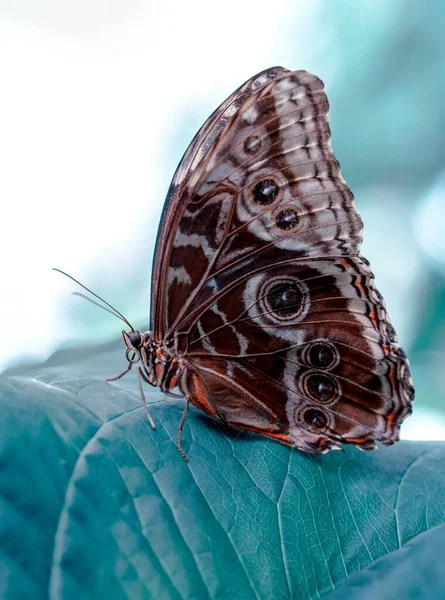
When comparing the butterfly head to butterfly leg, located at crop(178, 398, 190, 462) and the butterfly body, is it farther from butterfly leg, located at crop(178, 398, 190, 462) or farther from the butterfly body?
butterfly leg, located at crop(178, 398, 190, 462)

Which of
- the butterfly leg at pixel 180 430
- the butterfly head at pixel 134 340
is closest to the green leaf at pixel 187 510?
the butterfly leg at pixel 180 430

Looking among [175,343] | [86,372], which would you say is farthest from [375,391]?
[86,372]

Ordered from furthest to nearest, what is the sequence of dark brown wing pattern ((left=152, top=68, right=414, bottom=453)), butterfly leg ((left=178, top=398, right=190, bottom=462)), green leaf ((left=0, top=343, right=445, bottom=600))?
1. dark brown wing pattern ((left=152, top=68, right=414, bottom=453))
2. butterfly leg ((left=178, top=398, right=190, bottom=462))
3. green leaf ((left=0, top=343, right=445, bottom=600))

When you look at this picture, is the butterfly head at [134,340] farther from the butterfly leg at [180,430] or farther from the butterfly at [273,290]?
the butterfly leg at [180,430]

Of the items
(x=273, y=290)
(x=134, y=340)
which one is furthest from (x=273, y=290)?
(x=134, y=340)

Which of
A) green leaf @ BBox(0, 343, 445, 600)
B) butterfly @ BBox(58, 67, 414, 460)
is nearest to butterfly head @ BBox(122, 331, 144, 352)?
butterfly @ BBox(58, 67, 414, 460)

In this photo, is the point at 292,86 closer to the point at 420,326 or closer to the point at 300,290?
the point at 300,290

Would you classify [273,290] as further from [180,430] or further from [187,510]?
[187,510]
